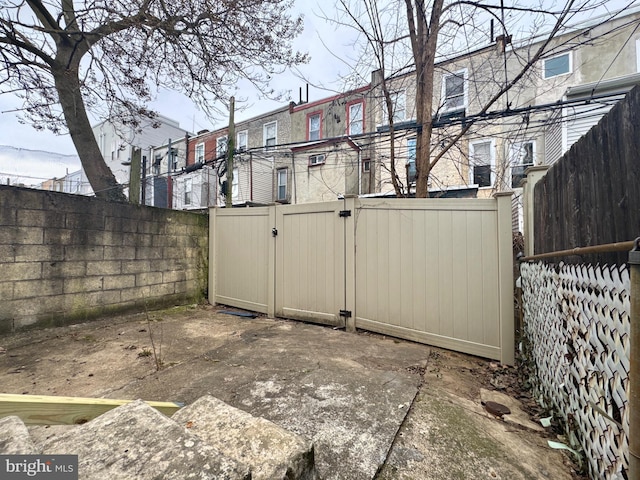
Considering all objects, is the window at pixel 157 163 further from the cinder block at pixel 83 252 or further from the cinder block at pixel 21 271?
the cinder block at pixel 21 271

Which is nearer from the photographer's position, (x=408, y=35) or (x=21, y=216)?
(x=21, y=216)

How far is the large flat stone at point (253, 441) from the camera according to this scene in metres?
0.93

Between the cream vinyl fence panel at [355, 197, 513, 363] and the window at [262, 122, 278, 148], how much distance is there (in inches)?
465

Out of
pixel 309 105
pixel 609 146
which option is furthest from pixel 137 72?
pixel 309 105

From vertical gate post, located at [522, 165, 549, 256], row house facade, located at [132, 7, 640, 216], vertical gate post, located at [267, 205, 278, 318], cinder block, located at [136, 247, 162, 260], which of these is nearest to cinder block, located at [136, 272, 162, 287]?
cinder block, located at [136, 247, 162, 260]

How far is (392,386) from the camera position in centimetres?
208

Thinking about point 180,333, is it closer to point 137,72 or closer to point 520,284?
point 520,284

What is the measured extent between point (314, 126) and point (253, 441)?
43.0ft

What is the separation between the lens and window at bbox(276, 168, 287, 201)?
13.1m

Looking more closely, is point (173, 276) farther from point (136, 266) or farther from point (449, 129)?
point (449, 129)

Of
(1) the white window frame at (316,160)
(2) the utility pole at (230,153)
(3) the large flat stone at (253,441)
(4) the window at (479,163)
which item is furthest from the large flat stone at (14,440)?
(1) the white window frame at (316,160)

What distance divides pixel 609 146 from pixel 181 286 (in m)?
5.13

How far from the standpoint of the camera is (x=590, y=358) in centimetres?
130

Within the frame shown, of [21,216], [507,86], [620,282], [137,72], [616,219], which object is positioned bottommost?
[620,282]
